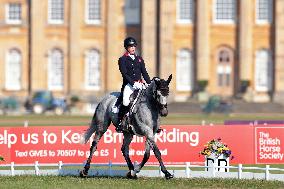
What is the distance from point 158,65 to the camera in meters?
91.7

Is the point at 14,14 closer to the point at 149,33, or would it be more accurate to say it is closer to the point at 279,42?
the point at 149,33

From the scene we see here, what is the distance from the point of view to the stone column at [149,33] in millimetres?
90812

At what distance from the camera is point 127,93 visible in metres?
Answer: 27.6

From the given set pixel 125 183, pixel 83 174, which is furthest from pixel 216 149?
pixel 125 183

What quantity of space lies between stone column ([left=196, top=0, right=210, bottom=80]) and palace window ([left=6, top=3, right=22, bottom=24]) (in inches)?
560

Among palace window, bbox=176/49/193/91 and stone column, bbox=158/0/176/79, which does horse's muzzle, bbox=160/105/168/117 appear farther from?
palace window, bbox=176/49/193/91

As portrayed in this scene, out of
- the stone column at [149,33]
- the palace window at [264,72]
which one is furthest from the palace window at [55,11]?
the palace window at [264,72]

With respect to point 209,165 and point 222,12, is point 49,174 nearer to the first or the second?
point 209,165

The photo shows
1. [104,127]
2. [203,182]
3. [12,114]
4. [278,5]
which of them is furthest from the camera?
[278,5]

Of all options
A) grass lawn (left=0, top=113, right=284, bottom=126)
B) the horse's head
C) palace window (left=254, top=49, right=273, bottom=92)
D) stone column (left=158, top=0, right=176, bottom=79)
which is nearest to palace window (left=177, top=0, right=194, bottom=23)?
stone column (left=158, top=0, right=176, bottom=79)

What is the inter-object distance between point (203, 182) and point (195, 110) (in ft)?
192

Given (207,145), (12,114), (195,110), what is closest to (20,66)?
(12,114)

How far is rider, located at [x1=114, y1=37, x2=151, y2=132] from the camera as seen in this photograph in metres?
27.6

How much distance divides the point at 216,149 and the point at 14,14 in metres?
A: 66.2
